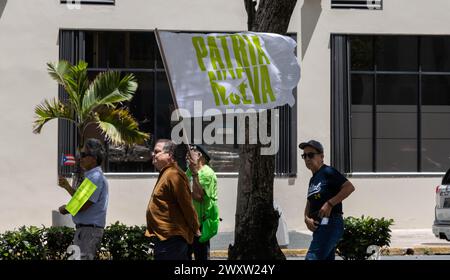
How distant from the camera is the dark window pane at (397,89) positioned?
21.9 meters

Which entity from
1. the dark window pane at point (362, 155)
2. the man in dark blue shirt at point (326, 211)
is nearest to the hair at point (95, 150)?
the man in dark blue shirt at point (326, 211)

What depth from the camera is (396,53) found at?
72.4 feet

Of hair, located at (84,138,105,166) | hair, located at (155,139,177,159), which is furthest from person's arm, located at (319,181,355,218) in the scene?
hair, located at (84,138,105,166)

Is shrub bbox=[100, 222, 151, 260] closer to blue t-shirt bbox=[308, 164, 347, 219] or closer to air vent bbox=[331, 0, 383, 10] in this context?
blue t-shirt bbox=[308, 164, 347, 219]

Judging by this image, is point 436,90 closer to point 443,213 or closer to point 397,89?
point 397,89

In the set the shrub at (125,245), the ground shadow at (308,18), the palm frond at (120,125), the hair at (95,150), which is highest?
the ground shadow at (308,18)

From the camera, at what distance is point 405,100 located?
22.0 meters

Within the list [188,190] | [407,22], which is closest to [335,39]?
[407,22]

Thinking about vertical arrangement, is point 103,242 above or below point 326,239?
below

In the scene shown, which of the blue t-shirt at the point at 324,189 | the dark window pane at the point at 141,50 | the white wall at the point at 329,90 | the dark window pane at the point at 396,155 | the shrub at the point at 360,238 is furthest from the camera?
the dark window pane at the point at 396,155

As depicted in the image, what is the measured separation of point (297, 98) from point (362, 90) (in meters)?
1.56

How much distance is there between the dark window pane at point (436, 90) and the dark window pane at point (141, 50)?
623 centimetres

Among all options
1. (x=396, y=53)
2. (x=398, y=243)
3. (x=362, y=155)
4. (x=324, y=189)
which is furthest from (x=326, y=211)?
(x=396, y=53)

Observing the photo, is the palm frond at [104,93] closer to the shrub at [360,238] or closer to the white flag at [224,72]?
the shrub at [360,238]
